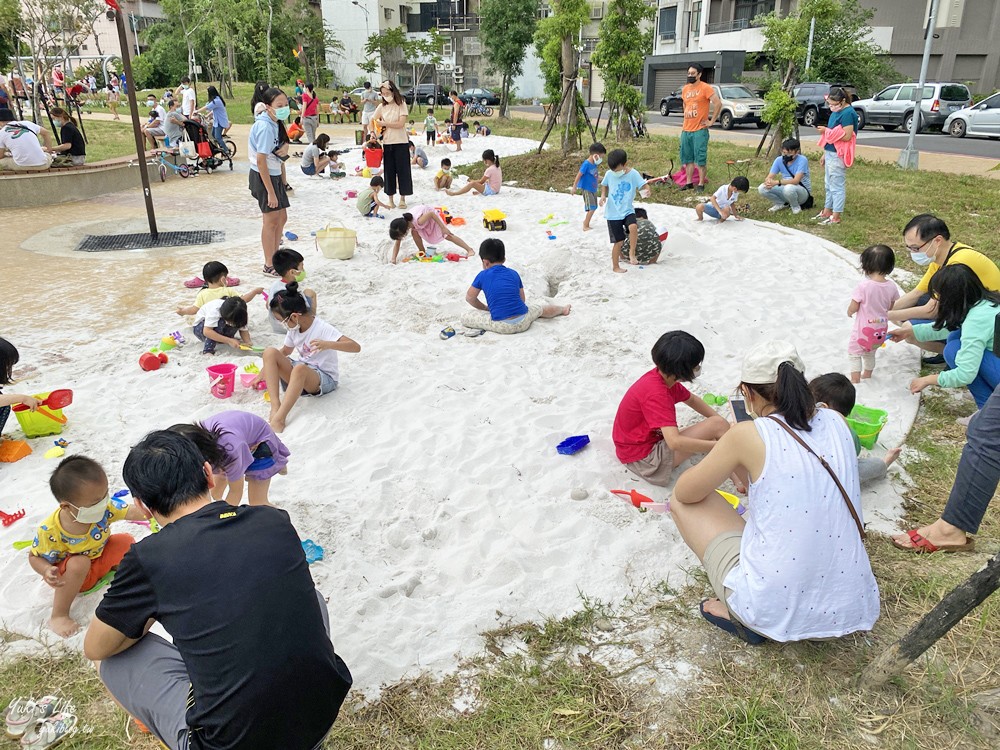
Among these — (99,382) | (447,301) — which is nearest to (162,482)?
(99,382)

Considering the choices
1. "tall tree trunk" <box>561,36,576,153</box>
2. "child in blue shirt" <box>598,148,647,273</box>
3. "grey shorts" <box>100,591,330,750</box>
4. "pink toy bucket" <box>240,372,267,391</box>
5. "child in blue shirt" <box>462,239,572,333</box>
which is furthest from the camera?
"tall tree trunk" <box>561,36,576,153</box>

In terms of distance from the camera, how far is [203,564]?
1.85 metres

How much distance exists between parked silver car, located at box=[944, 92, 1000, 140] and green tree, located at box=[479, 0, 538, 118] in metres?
16.9

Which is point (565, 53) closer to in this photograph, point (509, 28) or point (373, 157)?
point (373, 157)

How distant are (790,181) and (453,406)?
6.74 metres

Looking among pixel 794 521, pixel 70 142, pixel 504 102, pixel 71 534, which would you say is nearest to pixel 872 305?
pixel 794 521

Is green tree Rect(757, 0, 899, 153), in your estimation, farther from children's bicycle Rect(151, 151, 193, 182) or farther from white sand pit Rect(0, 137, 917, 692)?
children's bicycle Rect(151, 151, 193, 182)

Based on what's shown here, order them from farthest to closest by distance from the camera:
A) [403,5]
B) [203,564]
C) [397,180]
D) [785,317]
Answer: [403,5]
[397,180]
[785,317]
[203,564]

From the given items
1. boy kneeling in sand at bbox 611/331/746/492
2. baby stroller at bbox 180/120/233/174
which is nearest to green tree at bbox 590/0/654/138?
baby stroller at bbox 180/120/233/174

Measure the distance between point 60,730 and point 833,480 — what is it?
280cm

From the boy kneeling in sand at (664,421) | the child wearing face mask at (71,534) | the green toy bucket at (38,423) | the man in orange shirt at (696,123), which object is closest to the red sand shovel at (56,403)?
the green toy bucket at (38,423)

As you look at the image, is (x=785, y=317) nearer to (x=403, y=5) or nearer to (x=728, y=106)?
(x=728, y=106)

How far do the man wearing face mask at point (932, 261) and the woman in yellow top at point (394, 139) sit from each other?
662cm

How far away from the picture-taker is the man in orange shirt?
1040 cm
